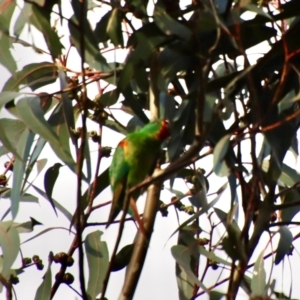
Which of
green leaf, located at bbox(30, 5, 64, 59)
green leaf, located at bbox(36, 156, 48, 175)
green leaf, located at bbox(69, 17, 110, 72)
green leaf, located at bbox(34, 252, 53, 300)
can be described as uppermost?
green leaf, located at bbox(30, 5, 64, 59)

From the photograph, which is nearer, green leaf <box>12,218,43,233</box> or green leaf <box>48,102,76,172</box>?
green leaf <box>48,102,76,172</box>

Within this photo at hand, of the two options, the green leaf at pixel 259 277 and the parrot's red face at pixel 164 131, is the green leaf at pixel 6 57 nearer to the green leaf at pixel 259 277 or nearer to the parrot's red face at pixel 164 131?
the parrot's red face at pixel 164 131

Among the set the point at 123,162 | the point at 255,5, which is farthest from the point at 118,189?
the point at 255,5

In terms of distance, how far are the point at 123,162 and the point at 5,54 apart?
499 millimetres

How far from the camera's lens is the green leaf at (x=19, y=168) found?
202 cm

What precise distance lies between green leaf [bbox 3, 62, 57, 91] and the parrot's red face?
15.5 inches

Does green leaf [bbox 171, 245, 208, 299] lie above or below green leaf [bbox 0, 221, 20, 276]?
below

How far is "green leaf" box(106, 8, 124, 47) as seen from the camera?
213 cm

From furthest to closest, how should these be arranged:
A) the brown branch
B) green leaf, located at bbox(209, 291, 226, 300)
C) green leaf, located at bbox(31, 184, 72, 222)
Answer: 1. green leaf, located at bbox(31, 184, 72, 222)
2. green leaf, located at bbox(209, 291, 226, 300)
3. the brown branch

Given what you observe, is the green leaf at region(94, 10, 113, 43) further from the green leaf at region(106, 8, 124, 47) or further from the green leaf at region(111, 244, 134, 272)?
the green leaf at region(111, 244, 134, 272)

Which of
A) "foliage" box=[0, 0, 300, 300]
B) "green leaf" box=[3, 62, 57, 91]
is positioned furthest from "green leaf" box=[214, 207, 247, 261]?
"green leaf" box=[3, 62, 57, 91]

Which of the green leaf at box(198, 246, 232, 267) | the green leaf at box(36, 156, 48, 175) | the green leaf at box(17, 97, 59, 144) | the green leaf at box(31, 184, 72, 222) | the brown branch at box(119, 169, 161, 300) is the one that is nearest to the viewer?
the brown branch at box(119, 169, 161, 300)

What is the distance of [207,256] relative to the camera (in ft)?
7.11

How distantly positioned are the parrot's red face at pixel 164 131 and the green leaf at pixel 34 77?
39 cm
